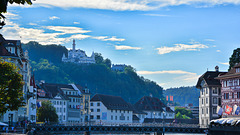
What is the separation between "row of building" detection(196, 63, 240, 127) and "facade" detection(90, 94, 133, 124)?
55636mm

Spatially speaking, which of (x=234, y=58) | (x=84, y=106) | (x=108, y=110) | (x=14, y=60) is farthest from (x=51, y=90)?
(x=14, y=60)

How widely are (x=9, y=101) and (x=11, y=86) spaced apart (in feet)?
9.86

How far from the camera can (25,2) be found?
2228 cm

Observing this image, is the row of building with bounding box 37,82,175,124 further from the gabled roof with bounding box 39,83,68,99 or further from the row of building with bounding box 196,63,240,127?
the row of building with bounding box 196,63,240,127

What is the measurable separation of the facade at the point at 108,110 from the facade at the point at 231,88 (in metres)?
74.9

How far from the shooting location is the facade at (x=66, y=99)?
6462 inches

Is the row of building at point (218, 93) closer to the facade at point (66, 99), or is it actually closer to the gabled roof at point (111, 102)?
the facade at point (66, 99)

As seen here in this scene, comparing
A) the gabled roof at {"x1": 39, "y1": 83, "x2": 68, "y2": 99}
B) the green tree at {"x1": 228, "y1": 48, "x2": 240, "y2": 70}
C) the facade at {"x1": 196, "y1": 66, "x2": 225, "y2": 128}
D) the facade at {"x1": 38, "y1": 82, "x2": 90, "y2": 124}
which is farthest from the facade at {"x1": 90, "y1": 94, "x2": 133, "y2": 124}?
the green tree at {"x1": 228, "y1": 48, "x2": 240, "y2": 70}

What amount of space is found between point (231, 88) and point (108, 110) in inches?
3190

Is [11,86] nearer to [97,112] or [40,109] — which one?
[40,109]

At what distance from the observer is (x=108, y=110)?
179 metres

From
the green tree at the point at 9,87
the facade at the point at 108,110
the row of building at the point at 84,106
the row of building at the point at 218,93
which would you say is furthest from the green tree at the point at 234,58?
the green tree at the point at 9,87

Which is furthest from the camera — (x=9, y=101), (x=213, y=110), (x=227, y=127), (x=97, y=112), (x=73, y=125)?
(x=97, y=112)

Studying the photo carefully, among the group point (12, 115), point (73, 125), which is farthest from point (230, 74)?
point (12, 115)
